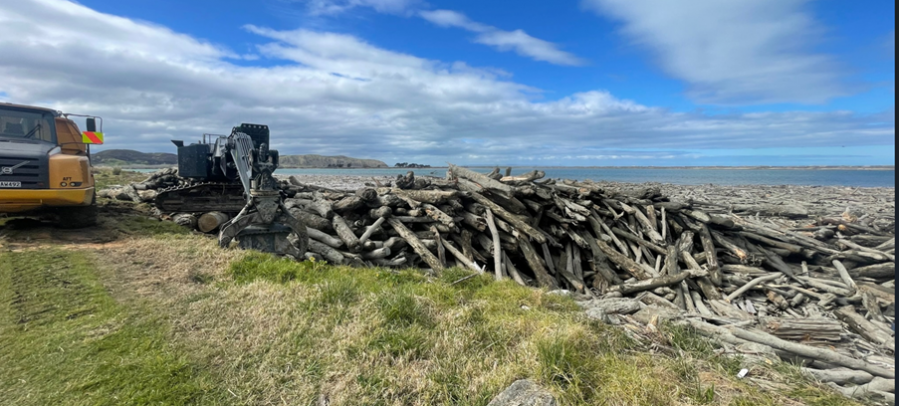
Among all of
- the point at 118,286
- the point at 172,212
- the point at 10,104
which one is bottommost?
the point at 118,286

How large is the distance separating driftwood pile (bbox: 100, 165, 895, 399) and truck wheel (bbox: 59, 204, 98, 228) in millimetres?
2316

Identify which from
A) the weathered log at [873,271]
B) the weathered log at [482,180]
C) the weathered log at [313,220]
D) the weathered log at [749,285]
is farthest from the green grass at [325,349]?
the weathered log at [873,271]

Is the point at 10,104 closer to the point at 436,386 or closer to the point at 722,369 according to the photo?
the point at 436,386

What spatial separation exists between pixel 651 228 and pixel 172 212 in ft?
48.6

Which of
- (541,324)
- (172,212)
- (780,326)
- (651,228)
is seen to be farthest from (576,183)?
(172,212)

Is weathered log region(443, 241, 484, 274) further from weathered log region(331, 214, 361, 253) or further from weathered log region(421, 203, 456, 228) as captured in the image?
weathered log region(331, 214, 361, 253)

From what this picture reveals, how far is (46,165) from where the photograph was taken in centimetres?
890

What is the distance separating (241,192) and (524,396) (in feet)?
44.6

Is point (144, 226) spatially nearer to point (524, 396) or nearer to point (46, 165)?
point (46, 165)

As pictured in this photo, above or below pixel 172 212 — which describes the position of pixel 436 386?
below

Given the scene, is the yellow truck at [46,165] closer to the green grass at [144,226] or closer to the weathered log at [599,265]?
the green grass at [144,226]

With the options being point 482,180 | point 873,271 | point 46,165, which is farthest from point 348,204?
point 873,271

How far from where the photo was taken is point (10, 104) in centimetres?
971

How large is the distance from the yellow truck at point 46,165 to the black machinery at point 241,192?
303 cm
